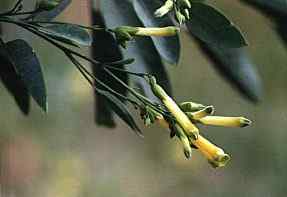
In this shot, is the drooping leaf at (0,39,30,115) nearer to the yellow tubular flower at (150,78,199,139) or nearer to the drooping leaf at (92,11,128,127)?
the drooping leaf at (92,11,128,127)

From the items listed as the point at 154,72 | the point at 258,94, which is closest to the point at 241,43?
the point at 154,72

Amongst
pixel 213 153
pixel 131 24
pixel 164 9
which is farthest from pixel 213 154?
pixel 131 24

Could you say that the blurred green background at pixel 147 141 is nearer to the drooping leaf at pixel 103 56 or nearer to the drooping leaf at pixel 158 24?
the drooping leaf at pixel 103 56

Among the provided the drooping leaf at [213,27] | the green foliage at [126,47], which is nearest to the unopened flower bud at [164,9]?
the green foliage at [126,47]

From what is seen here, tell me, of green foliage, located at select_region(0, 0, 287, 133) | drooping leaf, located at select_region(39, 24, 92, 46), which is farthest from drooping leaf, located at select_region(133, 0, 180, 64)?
drooping leaf, located at select_region(39, 24, 92, 46)

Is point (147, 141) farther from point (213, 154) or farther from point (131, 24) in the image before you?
point (213, 154)

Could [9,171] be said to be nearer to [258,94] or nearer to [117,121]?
[117,121]
